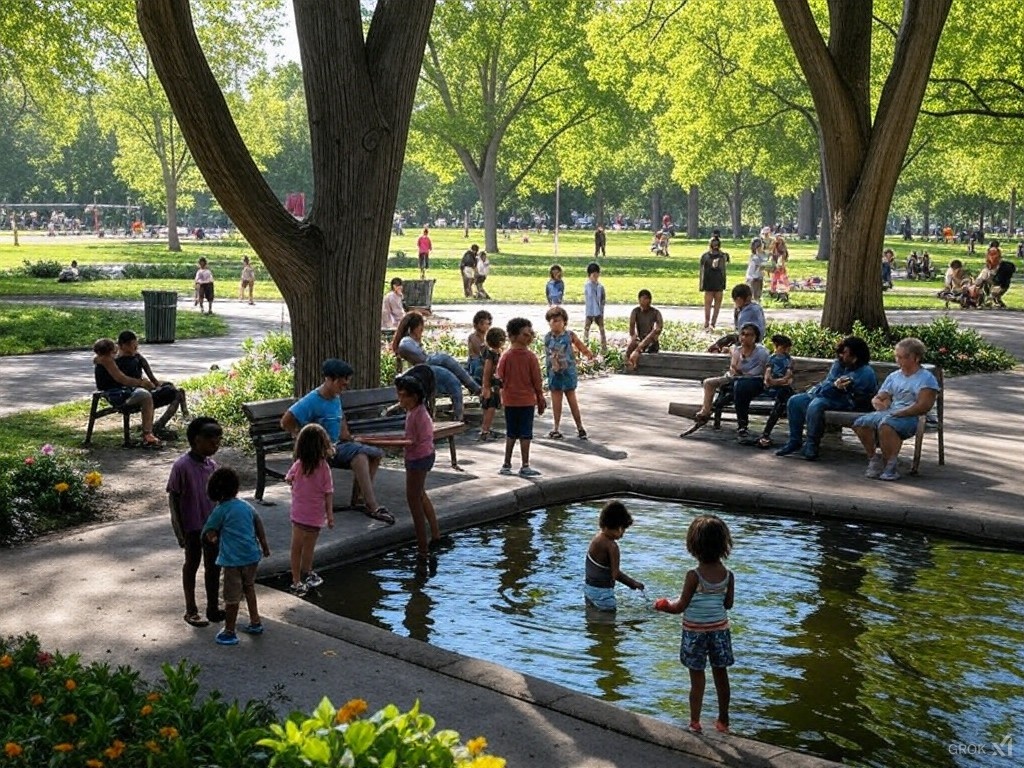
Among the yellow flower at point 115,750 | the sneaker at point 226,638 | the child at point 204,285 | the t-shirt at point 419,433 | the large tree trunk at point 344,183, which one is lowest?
the sneaker at point 226,638

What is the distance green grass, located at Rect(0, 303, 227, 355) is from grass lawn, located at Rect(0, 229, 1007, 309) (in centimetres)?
632

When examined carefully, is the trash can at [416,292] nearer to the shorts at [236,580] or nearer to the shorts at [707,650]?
the shorts at [236,580]

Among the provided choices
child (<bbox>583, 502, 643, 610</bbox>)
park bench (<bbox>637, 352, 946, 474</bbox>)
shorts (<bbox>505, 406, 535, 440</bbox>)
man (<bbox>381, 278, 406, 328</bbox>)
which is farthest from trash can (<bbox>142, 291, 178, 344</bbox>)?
child (<bbox>583, 502, 643, 610</bbox>)

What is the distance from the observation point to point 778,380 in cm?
1410

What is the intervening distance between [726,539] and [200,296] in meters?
25.8

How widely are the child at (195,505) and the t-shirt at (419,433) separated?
2031 mm

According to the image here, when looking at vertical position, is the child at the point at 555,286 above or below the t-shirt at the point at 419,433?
above

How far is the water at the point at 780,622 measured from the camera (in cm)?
688

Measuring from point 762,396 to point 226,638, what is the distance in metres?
8.29

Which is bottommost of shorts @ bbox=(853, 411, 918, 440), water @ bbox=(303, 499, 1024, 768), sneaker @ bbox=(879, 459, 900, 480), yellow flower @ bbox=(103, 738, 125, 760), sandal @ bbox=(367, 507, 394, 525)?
water @ bbox=(303, 499, 1024, 768)

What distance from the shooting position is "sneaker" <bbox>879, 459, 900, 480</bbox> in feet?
40.4

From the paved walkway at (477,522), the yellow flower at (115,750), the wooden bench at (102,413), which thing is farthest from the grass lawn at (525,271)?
the yellow flower at (115,750)

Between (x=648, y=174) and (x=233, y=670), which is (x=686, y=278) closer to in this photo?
(x=233, y=670)

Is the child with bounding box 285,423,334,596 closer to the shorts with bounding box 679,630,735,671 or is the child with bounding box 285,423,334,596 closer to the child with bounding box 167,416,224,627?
the child with bounding box 167,416,224,627
